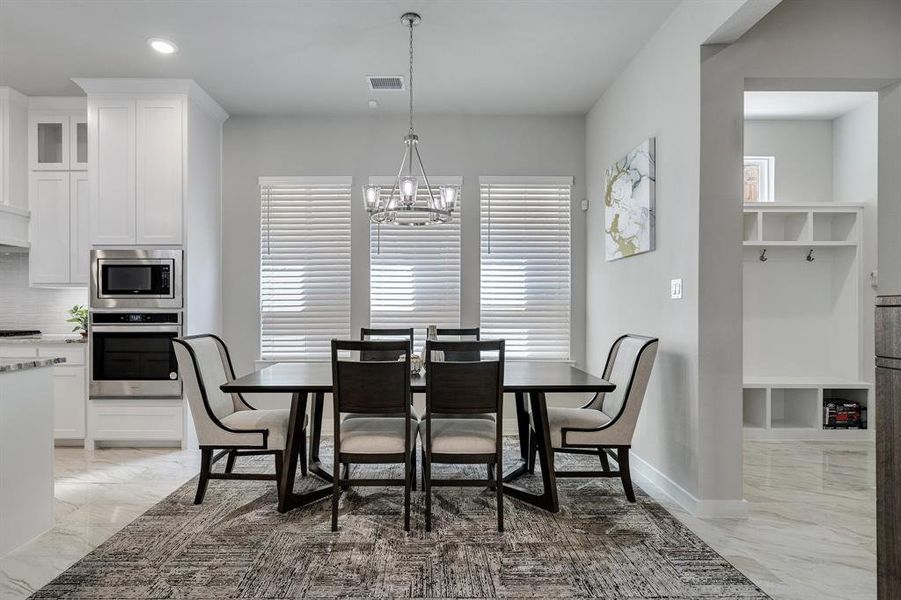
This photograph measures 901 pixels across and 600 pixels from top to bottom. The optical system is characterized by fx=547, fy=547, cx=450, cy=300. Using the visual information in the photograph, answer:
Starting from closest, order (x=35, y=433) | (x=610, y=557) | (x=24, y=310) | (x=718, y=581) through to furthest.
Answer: (x=718, y=581), (x=610, y=557), (x=35, y=433), (x=24, y=310)

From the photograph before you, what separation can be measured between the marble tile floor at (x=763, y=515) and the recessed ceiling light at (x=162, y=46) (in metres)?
2.94

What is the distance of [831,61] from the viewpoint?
9.80 ft

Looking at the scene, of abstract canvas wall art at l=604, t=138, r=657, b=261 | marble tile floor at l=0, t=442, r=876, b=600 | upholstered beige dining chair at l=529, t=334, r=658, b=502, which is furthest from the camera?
abstract canvas wall art at l=604, t=138, r=657, b=261

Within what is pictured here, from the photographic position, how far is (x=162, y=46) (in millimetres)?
3729

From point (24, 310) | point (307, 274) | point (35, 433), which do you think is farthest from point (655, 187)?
point (24, 310)

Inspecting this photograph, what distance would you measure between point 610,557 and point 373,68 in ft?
11.7

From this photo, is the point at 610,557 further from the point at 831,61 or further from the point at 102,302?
the point at 102,302

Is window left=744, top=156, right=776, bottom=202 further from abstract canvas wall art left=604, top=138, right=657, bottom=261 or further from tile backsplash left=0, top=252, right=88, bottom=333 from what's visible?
tile backsplash left=0, top=252, right=88, bottom=333

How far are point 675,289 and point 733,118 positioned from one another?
3.25 feet

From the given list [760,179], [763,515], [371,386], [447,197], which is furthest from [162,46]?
[760,179]

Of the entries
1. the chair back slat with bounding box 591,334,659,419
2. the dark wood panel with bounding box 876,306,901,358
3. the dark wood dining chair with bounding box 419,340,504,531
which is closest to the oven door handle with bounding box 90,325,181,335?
the dark wood dining chair with bounding box 419,340,504,531

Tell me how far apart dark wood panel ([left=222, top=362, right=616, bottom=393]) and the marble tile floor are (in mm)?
906

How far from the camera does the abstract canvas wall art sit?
142 inches

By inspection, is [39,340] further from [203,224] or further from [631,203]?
[631,203]
